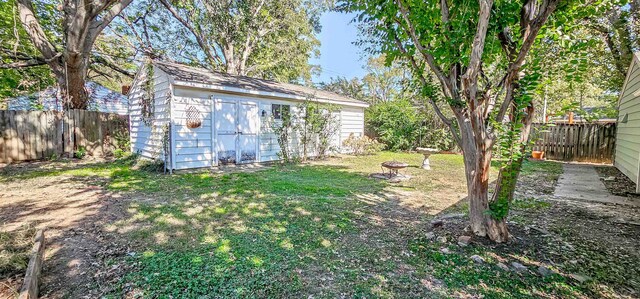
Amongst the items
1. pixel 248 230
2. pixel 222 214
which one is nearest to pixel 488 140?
pixel 248 230

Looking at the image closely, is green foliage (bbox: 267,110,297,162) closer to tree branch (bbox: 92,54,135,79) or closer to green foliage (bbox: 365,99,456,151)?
green foliage (bbox: 365,99,456,151)

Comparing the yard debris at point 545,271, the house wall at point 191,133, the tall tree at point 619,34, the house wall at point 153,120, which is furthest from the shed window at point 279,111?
the tall tree at point 619,34

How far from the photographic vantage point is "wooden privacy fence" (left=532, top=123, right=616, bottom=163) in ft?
32.2

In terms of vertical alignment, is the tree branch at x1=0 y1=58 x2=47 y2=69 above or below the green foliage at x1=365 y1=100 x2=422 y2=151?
above

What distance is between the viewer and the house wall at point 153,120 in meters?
7.38

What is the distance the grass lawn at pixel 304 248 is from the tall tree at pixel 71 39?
5570mm

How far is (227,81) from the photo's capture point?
8406 mm

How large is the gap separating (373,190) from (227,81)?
220 inches

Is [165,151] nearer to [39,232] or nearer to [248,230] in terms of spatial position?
[39,232]

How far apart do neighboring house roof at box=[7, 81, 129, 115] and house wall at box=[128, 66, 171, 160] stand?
175cm

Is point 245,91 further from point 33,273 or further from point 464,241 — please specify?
point 464,241

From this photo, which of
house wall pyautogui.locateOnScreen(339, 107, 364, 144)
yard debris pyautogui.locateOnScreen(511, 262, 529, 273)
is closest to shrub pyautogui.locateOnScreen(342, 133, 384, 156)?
house wall pyautogui.locateOnScreen(339, 107, 364, 144)

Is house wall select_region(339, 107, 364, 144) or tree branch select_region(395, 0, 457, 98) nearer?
tree branch select_region(395, 0, 457, 98)

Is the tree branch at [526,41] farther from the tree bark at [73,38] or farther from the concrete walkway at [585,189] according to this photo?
the tree bark at [73,38]
